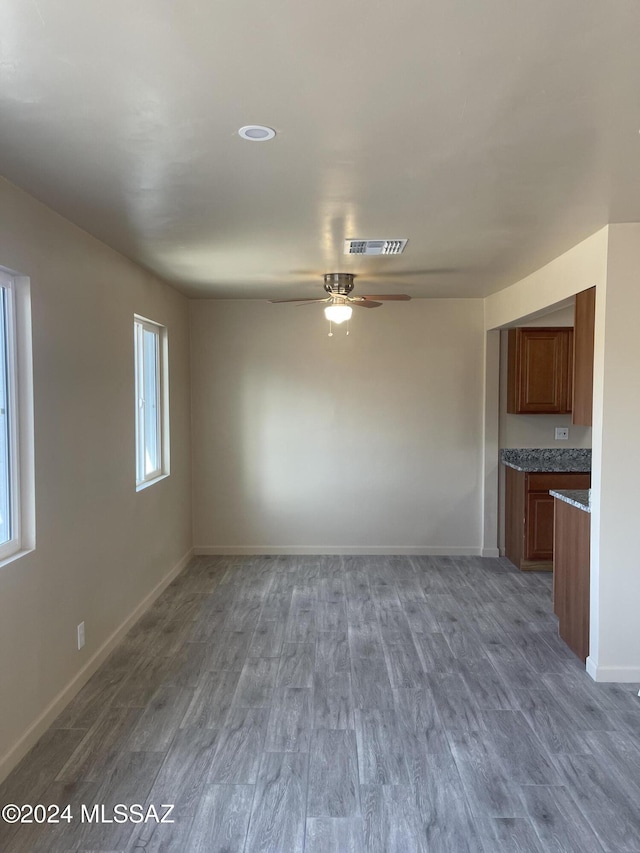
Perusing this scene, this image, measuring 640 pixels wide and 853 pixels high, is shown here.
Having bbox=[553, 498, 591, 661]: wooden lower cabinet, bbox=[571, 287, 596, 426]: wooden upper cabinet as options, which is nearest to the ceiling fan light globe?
bbox=[571, 287, 596, 426]: wooden upper cabinet

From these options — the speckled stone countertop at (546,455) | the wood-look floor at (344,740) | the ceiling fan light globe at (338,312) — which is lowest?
the wood-look floor at (344,740)

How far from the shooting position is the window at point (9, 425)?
267cm

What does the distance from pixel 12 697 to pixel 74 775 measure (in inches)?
16.7

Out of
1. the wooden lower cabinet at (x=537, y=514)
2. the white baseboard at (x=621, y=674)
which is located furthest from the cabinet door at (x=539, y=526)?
the white baseboard at (x=621, y=674)

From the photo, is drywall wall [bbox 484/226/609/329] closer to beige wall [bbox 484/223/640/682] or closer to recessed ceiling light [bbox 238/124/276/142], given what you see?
beige wall [bbox 484/223/640/682]

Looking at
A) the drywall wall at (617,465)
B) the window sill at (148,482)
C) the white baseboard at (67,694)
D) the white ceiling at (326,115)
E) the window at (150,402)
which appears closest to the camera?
the white ceiling at (326,115)

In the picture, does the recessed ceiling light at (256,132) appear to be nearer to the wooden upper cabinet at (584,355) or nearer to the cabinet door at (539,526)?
the wooden upper cabinet at (584,355)

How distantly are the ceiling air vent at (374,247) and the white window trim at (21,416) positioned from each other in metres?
1.79

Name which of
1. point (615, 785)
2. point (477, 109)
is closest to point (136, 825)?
point (615, 785)

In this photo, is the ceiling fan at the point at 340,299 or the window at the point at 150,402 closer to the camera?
the ceiling fan at the point at 340,299

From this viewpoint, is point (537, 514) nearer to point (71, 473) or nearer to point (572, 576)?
point (572, 576)

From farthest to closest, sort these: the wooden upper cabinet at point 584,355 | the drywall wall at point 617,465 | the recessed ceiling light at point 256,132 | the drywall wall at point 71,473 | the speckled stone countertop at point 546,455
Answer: the speckled stone countertop at point 546,455, the wooden upper cabinet at point 584,355, the drywall wall at point 617,465, the drywall wall at point 71,473, the recessed ceiling light at point 256,132

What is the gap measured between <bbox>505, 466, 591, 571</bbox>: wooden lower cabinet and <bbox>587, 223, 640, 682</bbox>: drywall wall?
1952 mm

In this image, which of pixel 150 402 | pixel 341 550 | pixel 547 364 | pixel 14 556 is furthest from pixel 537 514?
pixel 14 556
